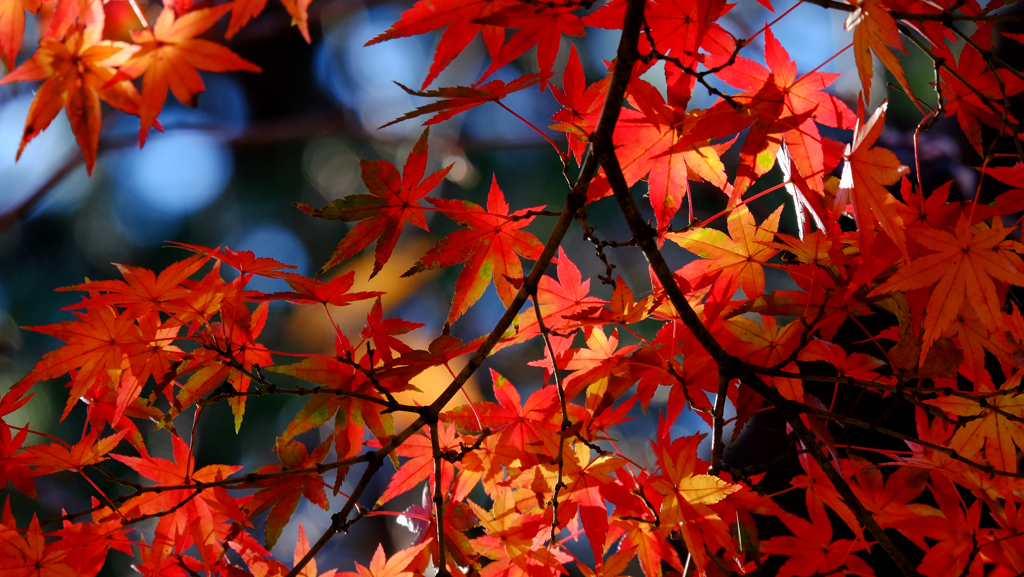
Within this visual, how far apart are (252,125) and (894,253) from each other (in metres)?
3.64

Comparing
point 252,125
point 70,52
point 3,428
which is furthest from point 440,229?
point 70,52

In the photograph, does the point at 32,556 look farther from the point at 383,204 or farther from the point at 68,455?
the point at 383,204

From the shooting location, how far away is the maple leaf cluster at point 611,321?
1.76 ft

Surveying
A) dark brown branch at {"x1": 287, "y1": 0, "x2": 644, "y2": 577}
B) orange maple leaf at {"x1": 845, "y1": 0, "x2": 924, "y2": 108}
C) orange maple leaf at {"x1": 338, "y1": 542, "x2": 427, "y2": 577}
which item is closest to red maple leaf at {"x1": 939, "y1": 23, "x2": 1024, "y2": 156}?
orange maple leaf at {"x1": 845, "y1": 0, "x2": 924, "y2": 108}

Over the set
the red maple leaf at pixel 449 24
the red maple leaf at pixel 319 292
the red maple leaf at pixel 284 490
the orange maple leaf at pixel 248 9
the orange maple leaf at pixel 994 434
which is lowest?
the red maple leaf at pixel 284 490

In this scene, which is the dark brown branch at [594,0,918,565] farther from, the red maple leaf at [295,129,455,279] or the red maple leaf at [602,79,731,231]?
the red maple leaf at [295,129,455,279]

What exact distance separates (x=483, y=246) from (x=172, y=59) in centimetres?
35

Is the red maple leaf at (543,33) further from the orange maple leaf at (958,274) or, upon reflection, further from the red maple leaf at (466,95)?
the orange maple leaf at (958,274)

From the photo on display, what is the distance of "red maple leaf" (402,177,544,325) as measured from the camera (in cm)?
65

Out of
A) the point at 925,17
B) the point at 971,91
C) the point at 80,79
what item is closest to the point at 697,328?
the point at 925,17

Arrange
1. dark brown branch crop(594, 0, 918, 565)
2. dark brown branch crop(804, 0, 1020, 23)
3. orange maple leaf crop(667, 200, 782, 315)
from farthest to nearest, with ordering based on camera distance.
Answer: orange maple leaf crop(667, 200, 782, 315), dark brown branch crop(594, 0, 918, 565), dark brown branch crop(804, 0, 1020, 23)

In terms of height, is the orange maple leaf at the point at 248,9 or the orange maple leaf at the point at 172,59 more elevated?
the orange maple leaf at the point at 248,9

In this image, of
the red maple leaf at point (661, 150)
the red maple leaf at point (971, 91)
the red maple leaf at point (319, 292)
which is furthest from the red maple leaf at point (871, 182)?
the red maple leaf at point (319, 292)

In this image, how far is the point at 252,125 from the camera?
350 centimetres
